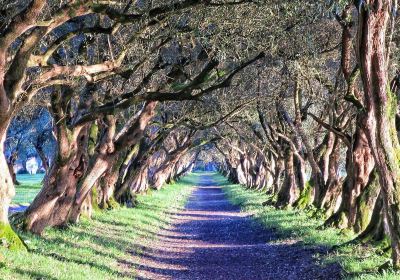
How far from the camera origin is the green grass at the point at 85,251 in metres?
11.4

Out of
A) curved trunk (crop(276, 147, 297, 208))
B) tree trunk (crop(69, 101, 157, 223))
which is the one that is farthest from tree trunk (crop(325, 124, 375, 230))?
curved trunk (crop(276, 147, 297, 208))

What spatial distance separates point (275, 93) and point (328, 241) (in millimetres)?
8441

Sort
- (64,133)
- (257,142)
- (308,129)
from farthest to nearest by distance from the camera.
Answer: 1. (257,142)
2. (308,129)
3. (64,133)

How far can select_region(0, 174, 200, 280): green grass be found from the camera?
11.4m

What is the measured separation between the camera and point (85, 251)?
1541 cm

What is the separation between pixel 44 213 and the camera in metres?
17.1

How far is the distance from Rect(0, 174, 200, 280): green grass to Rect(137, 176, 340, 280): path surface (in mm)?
596

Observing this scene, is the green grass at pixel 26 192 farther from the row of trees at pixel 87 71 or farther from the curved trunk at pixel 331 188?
the curved trunk at pixel 331 188

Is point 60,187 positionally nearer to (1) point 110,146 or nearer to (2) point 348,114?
(1) point 110,146

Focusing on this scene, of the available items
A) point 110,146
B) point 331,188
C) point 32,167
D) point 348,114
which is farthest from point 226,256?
point 32,167

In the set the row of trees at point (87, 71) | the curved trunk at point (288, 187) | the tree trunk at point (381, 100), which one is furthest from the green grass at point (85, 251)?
the curved trunk at point (288, 187)

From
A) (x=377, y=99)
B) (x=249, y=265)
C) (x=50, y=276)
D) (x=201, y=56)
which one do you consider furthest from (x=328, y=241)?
(x=50, y=276)

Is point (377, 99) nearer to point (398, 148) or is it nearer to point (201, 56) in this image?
point (398, 148)

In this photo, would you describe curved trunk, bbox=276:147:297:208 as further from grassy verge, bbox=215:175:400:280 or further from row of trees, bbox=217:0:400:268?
grassy verge, bbox=215:175:400:280
